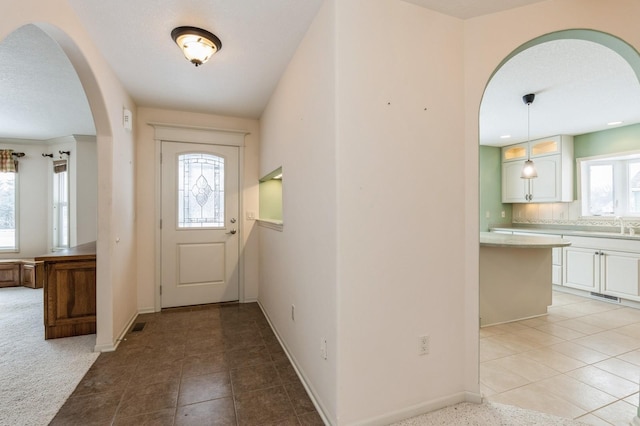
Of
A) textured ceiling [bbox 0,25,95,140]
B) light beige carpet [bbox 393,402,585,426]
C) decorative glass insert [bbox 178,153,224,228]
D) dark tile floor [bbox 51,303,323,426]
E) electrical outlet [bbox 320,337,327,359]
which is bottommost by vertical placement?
dark tile floor [bbox 51,303,323,426]

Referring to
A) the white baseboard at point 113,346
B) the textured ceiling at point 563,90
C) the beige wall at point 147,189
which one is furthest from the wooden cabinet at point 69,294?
the textured ceiling at point 563,90

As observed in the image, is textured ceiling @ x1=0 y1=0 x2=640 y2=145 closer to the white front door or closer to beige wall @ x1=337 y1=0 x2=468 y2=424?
beige wall @ x1=337 y1=0 x2=468 y2=424

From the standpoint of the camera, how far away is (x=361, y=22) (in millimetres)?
1678

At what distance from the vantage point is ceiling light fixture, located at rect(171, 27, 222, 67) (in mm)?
2068

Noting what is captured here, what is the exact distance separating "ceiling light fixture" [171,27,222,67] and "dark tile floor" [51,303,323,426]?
7.98 ft

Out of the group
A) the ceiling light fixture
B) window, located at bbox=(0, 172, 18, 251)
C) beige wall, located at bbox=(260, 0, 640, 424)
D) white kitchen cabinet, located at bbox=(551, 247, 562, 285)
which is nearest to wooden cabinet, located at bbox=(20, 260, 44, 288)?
window, located at bbox=(0, 172, 18, 251)

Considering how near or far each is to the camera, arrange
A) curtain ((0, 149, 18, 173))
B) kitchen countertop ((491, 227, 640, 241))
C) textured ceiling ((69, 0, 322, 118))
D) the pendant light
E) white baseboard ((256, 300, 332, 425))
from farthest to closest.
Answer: curtain ((0, 149, 18, 173))
kitchen countertop ((491, 227, 640, 241))
the pendant light
textured ceiling ((69, 0, 322, 118))
white baseboard ((256, 300, 332, 425))

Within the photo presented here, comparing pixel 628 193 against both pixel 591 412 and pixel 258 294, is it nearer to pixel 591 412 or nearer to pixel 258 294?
pixel 591 412

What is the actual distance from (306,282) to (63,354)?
2.35m

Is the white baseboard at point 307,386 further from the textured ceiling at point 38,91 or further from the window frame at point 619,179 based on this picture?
the window frame at point 619,179

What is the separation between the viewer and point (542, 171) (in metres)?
5.20

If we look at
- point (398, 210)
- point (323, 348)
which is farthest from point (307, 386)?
point (398, 210)

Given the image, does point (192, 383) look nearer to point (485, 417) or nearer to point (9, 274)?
point (485, 417)

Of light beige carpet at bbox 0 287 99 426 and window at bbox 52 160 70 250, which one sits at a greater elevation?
window at bbox 52 160 70 250
